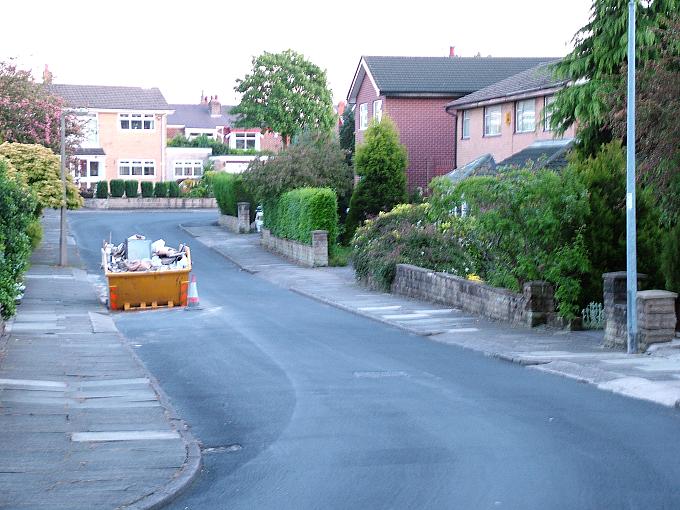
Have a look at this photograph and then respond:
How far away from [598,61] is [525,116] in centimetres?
1432

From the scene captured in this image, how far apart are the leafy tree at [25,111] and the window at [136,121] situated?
1192 inches

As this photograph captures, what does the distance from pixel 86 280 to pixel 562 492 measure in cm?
3046

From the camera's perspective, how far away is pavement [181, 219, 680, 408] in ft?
48.2

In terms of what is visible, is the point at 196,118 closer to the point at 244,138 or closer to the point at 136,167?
the point at 244,138

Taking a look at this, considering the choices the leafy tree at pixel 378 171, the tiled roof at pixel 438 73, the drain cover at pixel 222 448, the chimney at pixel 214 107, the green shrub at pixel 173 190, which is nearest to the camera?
the drain cover at pixel 222 448

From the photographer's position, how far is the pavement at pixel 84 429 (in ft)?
29.7

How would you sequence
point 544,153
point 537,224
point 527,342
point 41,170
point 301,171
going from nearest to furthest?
point 527,342, point 537,224, point 544,153, point 41,170, point 301,171

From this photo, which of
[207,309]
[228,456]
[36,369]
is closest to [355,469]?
[228,456]

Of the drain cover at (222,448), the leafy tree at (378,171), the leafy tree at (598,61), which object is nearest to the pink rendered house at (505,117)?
the leafy tree at (378,171)

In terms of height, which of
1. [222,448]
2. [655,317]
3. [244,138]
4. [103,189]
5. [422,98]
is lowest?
[222,448]

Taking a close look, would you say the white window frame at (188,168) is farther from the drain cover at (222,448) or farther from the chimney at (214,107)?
the drain cover at (222,448)

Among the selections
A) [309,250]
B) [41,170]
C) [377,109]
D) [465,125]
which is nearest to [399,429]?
[309,250]

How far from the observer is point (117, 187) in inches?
3103

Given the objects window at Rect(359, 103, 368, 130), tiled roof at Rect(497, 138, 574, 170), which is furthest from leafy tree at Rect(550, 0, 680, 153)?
window at Rect(359, 103, 368, 130)
